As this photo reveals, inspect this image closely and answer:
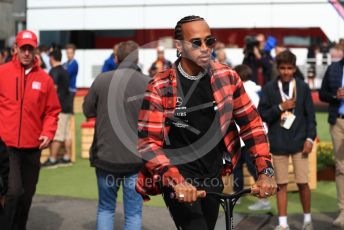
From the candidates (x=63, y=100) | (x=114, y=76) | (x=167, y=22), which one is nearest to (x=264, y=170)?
(x=114, y=76)

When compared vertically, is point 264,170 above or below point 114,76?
below

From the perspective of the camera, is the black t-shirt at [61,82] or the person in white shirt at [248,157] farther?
the black t-shirt at [61,82]

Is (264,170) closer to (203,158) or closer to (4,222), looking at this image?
(203,158)

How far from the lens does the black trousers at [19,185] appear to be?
7156 mm

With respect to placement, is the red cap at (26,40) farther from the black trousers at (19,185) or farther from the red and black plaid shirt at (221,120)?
the red and black plaid shirt at (221,120)

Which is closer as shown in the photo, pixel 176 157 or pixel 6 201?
pixel 176 157

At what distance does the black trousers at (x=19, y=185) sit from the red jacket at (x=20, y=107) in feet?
0.34

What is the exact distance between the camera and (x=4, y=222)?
729cm

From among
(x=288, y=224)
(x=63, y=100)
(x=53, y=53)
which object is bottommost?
(x=288, y=224)

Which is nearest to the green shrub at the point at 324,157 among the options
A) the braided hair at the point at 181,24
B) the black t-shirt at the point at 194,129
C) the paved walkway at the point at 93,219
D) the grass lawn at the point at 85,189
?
the grass lawn at the point at 85,189

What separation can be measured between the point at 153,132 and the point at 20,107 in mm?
3008

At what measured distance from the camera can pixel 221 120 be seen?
4.89m

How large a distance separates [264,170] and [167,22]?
23255 mm

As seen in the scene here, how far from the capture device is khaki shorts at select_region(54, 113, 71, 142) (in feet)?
43.7
